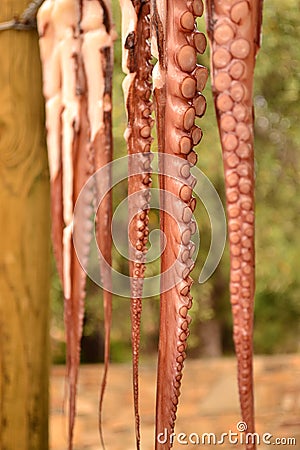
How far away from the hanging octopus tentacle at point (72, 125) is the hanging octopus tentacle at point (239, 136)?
349mm

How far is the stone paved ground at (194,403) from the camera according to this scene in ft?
7.52

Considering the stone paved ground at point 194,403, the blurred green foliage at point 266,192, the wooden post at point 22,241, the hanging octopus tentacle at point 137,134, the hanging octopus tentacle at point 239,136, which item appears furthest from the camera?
the stone paved ground at point 194,403

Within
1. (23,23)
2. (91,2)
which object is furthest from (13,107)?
(91,2)

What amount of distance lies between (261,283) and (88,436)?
112cm

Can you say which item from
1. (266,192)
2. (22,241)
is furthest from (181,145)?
(266,192)

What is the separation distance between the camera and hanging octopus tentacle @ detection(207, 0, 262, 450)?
0.79m

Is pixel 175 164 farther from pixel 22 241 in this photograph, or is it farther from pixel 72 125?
pixel 22 241

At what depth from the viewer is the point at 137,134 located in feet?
3.17

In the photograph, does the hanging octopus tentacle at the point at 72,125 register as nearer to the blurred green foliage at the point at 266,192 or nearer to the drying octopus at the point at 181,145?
the drying octopus at the point at 181,145

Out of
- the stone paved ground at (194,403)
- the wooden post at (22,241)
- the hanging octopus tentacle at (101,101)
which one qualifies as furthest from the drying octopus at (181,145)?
the stone paved ground at (194,403)

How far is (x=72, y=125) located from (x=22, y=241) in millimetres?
283

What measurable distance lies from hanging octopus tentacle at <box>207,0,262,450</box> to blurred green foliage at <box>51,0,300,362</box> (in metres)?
1.06

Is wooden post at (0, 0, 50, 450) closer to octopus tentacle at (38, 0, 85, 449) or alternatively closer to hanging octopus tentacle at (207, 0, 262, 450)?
octopus tentacle at (38, 0, 85, 449)

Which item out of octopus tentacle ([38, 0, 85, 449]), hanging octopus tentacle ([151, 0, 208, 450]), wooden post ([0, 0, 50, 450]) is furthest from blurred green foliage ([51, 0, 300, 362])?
hanging octopus tentacle ([151, 0, 208, 450])
